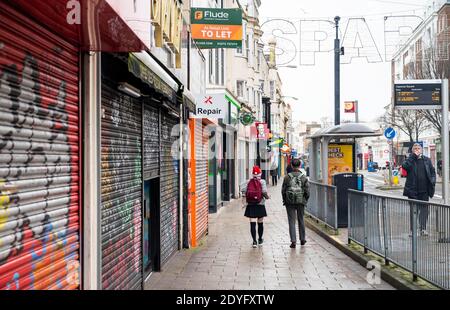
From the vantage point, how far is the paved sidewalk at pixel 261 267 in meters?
7.56

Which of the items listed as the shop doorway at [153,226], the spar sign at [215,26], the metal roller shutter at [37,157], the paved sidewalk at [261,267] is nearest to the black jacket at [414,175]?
the paved sidewalk at [261,267]

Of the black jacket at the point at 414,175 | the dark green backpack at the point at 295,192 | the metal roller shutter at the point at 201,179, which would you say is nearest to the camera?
the dark green backpack at the point at 295,192

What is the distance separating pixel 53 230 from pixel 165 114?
5283 millimetres

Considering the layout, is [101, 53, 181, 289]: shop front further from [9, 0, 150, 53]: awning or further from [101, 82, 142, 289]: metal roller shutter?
[9, 0, 150, 53]: awning

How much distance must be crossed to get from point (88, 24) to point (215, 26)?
7875mm

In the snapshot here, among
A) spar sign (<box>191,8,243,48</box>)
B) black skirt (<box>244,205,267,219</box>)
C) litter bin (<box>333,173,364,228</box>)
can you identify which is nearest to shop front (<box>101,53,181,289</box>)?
black skirt (<box>244,205,267,219</box>)

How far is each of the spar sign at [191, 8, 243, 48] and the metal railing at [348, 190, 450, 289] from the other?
4.44 meters

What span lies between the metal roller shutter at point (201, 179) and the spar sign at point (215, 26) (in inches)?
80.4

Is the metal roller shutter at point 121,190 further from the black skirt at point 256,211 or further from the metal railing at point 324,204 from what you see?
the metal railing at point 324,204

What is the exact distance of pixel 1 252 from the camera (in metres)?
3.10

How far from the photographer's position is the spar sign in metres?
11.3

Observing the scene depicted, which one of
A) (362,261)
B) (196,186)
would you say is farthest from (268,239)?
(362,261)

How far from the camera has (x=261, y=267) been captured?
29.0 ft
